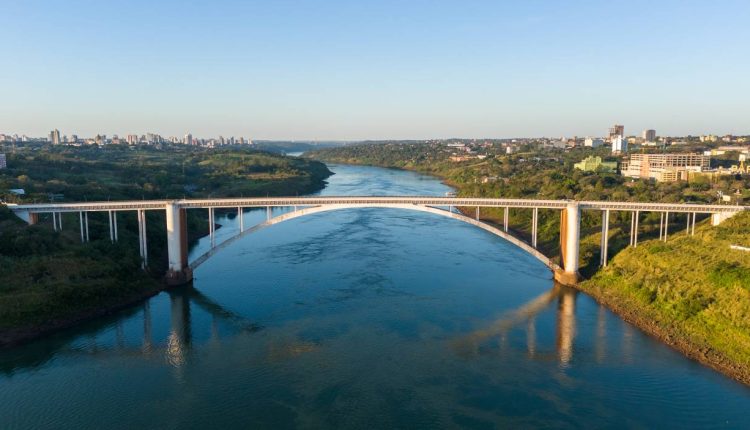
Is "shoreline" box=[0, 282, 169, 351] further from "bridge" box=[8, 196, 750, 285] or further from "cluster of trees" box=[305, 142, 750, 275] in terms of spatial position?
"cluster of trees" box=[305, 142, 750, 275]

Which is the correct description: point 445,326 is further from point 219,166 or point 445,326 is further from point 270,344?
point 219,166

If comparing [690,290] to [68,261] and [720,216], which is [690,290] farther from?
[68,261]

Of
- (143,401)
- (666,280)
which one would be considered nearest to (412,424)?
(143,401)

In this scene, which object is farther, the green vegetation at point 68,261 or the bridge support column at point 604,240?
the bridge support column at point 604,240

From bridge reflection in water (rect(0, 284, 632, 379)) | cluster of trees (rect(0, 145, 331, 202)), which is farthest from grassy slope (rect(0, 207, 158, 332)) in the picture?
cluster of trees (rect(0, 145, 331, 202))

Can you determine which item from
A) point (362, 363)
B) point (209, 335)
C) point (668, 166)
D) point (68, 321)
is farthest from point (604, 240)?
point (668, 166)

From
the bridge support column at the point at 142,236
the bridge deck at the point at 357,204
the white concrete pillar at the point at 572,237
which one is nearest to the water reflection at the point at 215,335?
the white concrete pillar at the point at 572,237

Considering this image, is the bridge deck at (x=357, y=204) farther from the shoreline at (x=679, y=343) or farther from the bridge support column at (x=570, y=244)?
the shoreline at (x=679, y=343)
